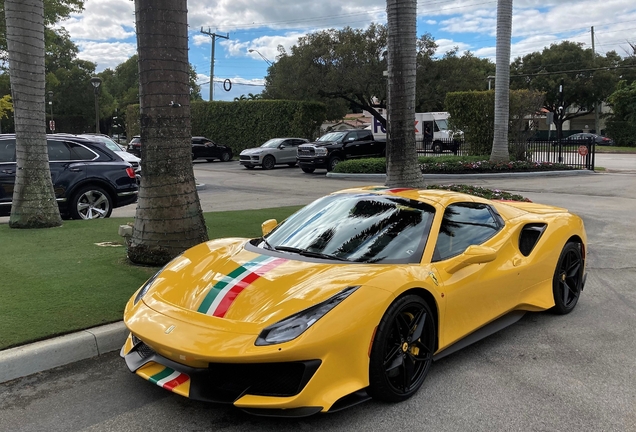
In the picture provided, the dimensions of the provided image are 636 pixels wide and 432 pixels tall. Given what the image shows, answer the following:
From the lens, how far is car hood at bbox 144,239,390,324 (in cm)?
312

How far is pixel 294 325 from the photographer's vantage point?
295 centimetres

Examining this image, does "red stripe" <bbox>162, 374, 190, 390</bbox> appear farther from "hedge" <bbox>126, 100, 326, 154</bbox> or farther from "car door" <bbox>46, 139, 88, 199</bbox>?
"hedge" <bbox>126, 100, 326, 154</bbox>

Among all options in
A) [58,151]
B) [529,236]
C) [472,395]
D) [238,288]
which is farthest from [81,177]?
[472,395]

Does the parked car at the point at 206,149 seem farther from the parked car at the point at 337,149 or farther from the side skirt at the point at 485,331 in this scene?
the side skirt at the point at 485,331

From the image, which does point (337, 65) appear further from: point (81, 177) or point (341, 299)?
point (341, 299)

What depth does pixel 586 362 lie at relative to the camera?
3.98 metres

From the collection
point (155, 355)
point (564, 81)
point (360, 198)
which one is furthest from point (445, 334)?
point (564, 81)

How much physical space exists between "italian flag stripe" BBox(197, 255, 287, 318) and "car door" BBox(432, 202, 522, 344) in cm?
119

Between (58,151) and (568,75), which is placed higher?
(568,75)

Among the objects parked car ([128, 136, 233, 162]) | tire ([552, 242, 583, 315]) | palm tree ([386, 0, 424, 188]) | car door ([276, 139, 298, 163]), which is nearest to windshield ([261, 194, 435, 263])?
tire ([552, 242, 583, 315])

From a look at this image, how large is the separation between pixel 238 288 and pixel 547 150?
23.6 meters

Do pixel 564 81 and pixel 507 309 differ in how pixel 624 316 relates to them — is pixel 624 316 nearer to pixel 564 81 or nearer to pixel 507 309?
pixel 507 309

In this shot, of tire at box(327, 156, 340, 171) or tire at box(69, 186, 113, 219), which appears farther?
tire at box(327, 156, 340, 171)

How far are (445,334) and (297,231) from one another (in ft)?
4.60
